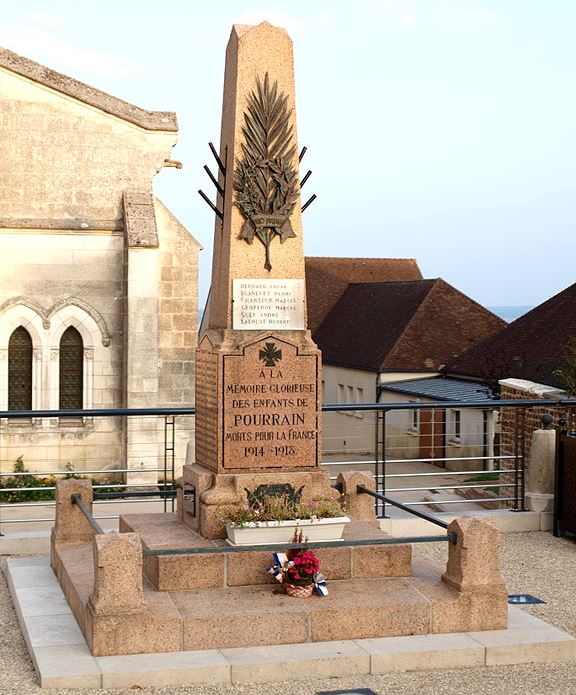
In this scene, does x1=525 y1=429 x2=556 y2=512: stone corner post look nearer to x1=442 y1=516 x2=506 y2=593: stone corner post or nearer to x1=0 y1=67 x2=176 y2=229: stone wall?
x1=442 y1=516 x2=506 y2=593: stone corner post

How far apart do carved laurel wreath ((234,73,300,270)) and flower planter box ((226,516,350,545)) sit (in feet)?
6.80

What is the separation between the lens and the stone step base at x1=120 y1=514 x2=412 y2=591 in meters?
8.16

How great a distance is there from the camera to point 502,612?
8.02 metres

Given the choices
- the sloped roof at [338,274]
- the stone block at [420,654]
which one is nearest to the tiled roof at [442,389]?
the sloped roof at [338,274]

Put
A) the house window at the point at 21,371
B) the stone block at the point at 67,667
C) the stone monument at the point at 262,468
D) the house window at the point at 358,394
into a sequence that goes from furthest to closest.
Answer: the house window at the point at 358,394
the house window at the point at 21,371
the stone monument at the point at 262,468
the stone block at the point at 67,667

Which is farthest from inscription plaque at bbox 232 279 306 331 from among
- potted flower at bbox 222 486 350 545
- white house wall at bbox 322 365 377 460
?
white house wall at bbox 322 365 377 460

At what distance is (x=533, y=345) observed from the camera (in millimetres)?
39188

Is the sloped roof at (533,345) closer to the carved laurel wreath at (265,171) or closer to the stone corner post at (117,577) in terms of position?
the carved laurel wreath at (265,171)

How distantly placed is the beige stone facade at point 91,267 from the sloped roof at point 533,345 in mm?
14284

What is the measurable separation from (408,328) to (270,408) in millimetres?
40421

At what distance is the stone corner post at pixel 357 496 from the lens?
1031 cm

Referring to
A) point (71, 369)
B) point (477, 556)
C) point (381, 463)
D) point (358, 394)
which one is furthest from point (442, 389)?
point (477, 556)

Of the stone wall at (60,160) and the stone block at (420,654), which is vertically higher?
the stone wall at (60,160)

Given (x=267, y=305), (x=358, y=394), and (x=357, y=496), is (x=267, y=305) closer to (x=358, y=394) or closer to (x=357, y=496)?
(x=357, y=496)
